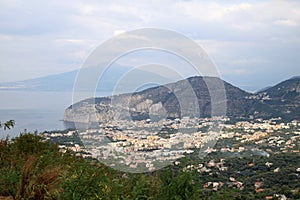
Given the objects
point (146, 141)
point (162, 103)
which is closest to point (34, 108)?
point (162, 103)

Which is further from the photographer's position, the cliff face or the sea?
the sea

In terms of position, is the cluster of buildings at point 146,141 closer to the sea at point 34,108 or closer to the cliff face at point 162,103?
the cliff face at point 162,103

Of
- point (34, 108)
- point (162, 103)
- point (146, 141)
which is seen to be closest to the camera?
point (146, 141)

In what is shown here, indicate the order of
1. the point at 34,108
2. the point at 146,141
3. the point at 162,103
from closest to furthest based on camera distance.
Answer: the point at 146,141, the point at 162,103, the point at 34,108

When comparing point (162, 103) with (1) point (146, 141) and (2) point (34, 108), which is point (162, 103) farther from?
(2) point (34, 108)

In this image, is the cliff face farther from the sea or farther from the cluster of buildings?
the sea

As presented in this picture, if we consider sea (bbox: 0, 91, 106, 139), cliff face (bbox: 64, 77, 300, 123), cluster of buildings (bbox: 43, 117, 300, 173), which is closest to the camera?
cluster of buildings (bbox: 43, 117, 300, 173)

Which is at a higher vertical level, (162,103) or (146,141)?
(162,103)

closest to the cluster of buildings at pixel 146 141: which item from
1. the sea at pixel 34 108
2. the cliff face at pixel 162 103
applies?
the cliff face at pixel 162 103

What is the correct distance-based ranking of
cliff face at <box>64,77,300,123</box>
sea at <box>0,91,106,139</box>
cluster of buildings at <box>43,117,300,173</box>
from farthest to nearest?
sea at <box>0,91,106,139</box> < cliff face at <box>64,77,300,123</box> < cluster of buildings at <box>43,117,300,173</box>

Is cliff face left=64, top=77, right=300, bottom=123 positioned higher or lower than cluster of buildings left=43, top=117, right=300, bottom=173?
higher

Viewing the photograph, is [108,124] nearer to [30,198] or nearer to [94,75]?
[94,75]

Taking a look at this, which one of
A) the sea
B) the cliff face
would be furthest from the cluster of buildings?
the sea
